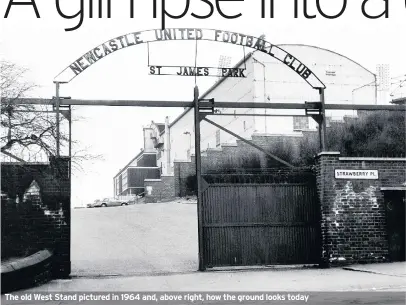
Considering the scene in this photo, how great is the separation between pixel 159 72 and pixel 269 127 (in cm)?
2564

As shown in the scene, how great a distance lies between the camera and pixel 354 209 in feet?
48.6

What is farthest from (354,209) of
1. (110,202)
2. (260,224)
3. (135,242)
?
(110,202)

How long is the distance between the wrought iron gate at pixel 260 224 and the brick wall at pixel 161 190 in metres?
29.3

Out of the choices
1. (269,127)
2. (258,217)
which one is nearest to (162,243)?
(258,217)

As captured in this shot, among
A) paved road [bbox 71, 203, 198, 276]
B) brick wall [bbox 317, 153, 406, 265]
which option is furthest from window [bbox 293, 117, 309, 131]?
brick wall [bbox 317, 153, 406, 265]

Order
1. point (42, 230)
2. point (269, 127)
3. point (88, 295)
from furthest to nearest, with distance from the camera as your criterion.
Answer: point (269, 127) → point (42, 230) → point (88, 295)

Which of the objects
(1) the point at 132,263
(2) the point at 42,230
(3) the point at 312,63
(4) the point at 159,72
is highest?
(3) the point at 312,63

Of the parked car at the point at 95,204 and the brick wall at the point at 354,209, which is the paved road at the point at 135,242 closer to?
the brick wall at the point at 354,209

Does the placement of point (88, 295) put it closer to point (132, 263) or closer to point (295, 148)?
point (132, 263)

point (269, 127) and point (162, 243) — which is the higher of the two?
point (269, 127)

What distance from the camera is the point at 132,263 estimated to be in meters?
17.1

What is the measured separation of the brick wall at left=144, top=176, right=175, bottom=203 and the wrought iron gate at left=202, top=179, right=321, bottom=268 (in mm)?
29272

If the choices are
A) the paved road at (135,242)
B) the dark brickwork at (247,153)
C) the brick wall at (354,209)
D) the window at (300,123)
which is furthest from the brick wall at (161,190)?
the brick wall at (354,209)

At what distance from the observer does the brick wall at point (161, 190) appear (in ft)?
144
